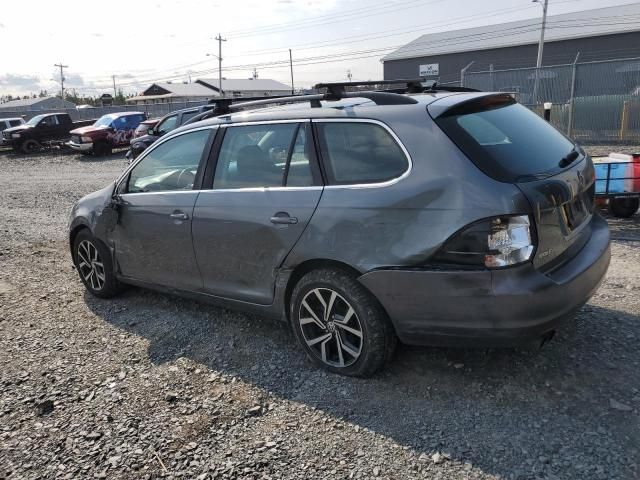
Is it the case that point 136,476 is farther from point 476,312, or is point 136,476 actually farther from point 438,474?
point 476,312

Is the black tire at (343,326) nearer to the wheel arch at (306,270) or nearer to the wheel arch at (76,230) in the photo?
the wheel arch at (306,270)

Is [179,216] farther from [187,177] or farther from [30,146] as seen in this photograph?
[30,146]

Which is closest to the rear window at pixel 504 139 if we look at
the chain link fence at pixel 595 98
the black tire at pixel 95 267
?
the black tire at pixel 95 267

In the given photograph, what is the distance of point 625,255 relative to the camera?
17.4 feet

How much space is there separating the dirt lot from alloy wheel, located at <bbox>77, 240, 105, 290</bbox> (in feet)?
1.61

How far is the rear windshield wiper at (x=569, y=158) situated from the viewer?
126 inches

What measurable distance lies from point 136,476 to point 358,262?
162cm

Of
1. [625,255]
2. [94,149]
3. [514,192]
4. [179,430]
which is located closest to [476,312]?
[514,192]

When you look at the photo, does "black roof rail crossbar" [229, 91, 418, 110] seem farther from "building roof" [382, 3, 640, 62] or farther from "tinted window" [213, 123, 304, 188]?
"building roof" [382, 3, 640, 62]

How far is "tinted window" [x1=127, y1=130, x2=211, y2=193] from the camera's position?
13.5 ft

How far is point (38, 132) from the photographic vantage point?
24.7 m

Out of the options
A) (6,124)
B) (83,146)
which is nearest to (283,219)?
(83,146)

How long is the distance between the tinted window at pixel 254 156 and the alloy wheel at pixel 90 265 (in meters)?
1.80

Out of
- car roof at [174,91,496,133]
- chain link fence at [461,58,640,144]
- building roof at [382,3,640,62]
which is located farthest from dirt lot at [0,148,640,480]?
building roof at [382,3,640,62]
